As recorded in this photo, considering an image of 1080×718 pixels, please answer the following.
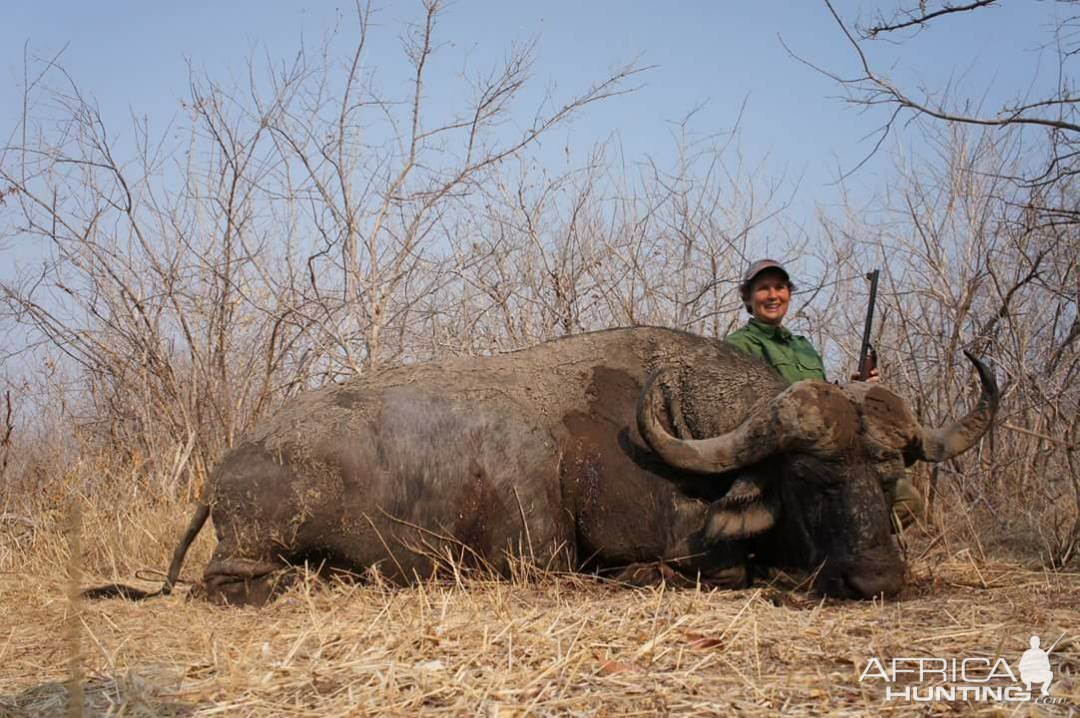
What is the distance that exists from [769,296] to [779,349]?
35 centimetres

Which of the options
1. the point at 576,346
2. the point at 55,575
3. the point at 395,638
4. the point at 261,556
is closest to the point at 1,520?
the point at 55,575

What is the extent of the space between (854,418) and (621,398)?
4.24 feet

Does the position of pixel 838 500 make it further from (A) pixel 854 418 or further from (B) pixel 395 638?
(B) pixel 395 638

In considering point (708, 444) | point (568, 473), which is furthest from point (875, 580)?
point (568, 473)

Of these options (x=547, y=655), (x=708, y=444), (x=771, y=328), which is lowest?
(x=547, y=655)

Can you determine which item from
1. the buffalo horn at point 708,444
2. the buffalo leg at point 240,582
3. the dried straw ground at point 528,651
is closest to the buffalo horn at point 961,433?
the dried straw ground at point 528,651

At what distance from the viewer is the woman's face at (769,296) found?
21.4ft

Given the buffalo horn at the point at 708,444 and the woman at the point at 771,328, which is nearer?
the buffalo horn at the point at 708,444

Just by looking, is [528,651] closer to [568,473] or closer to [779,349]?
[568,473]

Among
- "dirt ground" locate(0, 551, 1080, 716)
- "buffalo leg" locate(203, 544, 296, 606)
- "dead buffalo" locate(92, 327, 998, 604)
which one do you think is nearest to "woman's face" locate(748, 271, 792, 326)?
"dead buffalo" locate(92, 327, 998, 604)

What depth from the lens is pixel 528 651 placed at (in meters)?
3.30

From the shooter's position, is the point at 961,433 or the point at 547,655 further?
the point at 961,433

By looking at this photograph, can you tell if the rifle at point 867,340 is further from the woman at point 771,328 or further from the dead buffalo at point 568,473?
the dead buffalo at point 568,473

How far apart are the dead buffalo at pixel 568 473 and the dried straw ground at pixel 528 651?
426 mm
